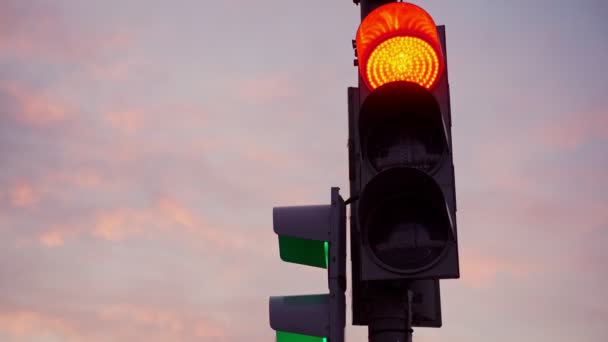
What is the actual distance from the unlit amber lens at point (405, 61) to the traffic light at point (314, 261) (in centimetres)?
58

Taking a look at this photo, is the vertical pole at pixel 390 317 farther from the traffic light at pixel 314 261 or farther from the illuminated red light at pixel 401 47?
the illuminated red light at pixel 401 47

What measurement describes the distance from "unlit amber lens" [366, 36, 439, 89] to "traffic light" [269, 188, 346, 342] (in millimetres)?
577

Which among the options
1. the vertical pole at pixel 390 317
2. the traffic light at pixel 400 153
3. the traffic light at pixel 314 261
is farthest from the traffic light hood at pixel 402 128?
the vertical pole at pixel 390 317

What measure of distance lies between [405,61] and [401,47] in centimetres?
6

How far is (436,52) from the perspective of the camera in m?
3.49

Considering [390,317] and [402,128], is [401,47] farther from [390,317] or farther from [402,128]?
[390,317]

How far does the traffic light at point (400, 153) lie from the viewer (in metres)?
3.30

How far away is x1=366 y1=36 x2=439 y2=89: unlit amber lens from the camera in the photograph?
11.3 ft

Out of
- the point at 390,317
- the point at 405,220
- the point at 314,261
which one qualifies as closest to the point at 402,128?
the point at 405,220

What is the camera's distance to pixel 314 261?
363cm

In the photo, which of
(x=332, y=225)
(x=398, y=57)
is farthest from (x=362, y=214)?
(x=398, y=57)

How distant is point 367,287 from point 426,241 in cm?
37

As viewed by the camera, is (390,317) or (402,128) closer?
(390,317)

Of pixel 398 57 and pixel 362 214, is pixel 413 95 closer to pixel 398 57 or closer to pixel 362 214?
pixel 398 57
